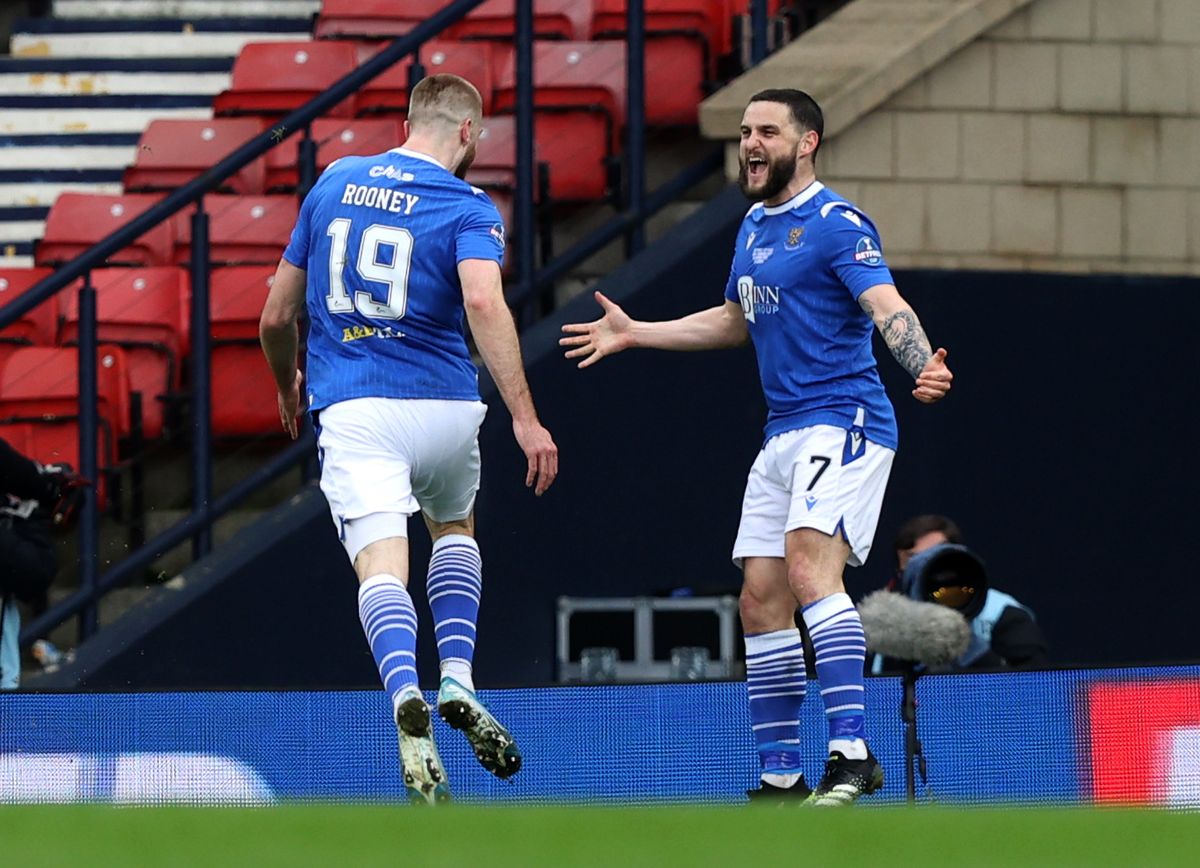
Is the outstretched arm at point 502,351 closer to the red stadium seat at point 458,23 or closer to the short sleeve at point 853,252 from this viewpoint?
the short sleeve at point 853,252

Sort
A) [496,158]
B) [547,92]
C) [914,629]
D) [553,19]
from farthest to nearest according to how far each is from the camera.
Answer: [553,19], [547,92], [496,158], [914,629]

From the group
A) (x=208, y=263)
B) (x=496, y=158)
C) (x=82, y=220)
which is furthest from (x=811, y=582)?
(x=82, y=220)

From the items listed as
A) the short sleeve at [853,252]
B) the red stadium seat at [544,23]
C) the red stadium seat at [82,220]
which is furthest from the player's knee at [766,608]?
the red stadium seat at [82,220]

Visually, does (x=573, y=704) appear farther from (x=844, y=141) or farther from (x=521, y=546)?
(x=844, y=141)

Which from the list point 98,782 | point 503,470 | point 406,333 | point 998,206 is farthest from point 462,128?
point 998,206

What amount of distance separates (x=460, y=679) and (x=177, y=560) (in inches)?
163

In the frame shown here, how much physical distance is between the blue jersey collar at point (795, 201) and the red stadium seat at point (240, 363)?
12.1ft

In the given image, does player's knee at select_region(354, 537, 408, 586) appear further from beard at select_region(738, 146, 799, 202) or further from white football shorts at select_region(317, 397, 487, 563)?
beard at select_region(738, 146, 799, 202)

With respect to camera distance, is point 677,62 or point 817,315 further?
point 677,62

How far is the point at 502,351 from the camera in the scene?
21.4 feet

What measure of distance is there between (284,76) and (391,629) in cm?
624

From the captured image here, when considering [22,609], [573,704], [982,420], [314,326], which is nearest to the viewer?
[314,326]

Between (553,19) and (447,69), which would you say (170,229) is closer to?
(447,69)

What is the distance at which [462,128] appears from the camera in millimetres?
6684
